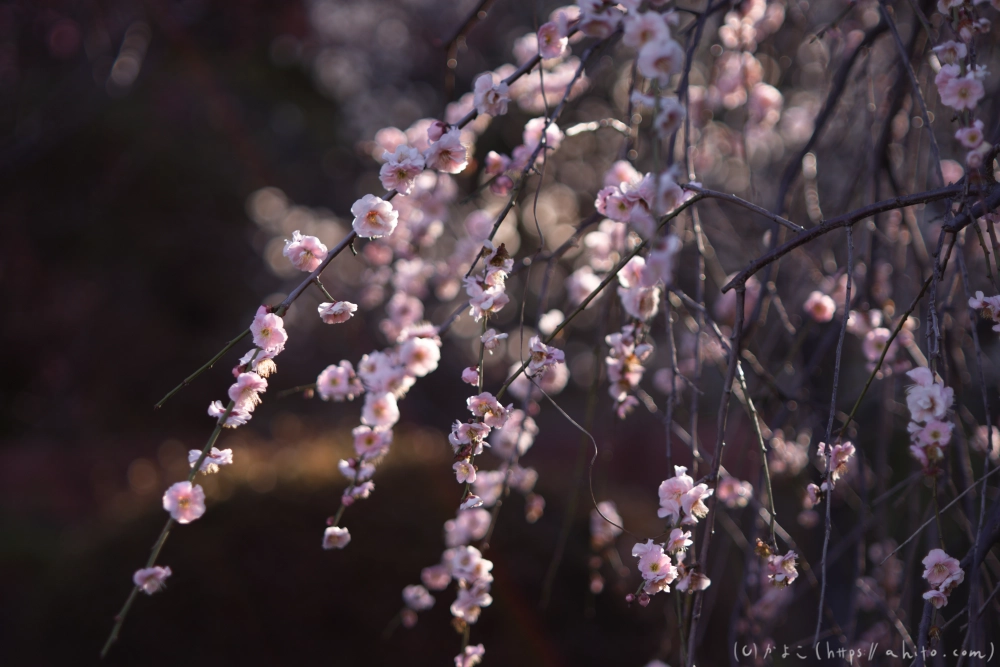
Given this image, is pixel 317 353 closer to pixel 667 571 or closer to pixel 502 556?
pixel 502 556

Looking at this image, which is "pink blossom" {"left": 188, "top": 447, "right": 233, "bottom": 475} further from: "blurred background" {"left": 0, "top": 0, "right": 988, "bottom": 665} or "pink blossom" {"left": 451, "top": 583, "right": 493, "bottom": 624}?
"blurred background" {"left": 0, "top": 0, "right": 988, "bottom": 665}

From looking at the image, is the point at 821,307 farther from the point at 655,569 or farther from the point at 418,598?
the point at 418,598

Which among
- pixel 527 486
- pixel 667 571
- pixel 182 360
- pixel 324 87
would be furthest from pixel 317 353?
pixel 667 571

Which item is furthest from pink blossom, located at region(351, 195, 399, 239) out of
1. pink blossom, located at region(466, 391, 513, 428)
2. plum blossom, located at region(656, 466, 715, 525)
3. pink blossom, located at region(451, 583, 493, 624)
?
pink blossom, located at region(451, 583, 493, 624)

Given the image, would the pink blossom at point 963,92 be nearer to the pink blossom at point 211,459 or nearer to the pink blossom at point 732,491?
the pink blossom at point 732,491

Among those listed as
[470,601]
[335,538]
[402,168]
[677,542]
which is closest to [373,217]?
[402,168]

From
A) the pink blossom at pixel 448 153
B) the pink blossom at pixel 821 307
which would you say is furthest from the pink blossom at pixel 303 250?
the pink blossom at pixel 821 307
